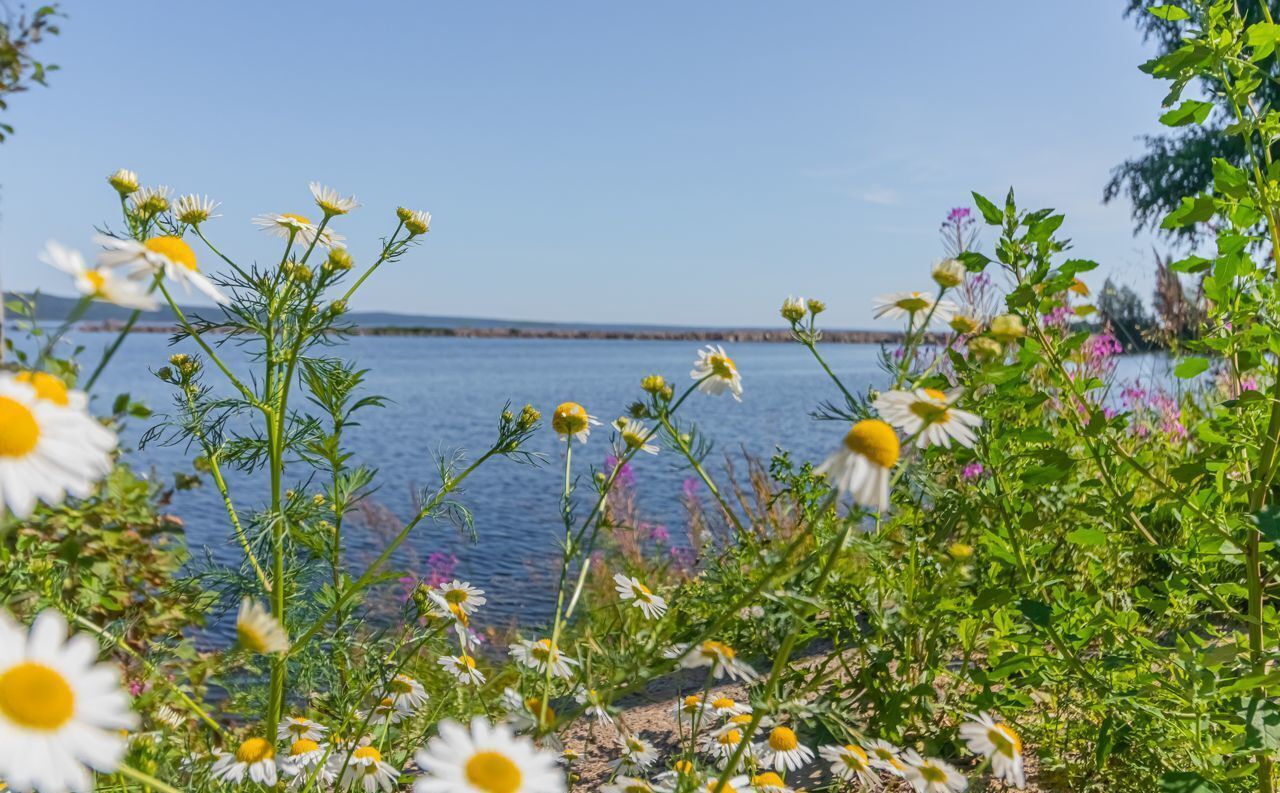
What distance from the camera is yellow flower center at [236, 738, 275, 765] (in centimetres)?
140

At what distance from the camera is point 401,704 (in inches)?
82.1

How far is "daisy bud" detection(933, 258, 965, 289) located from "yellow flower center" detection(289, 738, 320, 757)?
4.59ft

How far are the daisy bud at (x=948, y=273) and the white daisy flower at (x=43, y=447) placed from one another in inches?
49.0

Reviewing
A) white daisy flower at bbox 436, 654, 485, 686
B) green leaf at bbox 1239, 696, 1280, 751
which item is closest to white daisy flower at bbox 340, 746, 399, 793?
white daisy flower at bbox 436, 654, 485, 686

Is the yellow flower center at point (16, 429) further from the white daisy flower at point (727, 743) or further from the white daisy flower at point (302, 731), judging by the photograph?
the white daisy flower at point (727, 743)

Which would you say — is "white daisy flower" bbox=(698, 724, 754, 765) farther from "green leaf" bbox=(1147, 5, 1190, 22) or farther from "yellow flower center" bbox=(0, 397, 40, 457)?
"green leaf" bbox=(1147, 5, 1190, 22)

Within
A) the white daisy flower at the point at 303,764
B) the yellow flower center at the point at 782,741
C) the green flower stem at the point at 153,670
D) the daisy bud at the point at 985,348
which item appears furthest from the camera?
the yellow flower center at the point at 782,741

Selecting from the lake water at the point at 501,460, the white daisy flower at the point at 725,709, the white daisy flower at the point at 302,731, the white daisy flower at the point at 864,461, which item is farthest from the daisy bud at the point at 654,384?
the white daisy flower at the point at 302,731

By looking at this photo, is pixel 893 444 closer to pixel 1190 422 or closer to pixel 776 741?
pixel 776 741

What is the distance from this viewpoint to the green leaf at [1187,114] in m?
1.64

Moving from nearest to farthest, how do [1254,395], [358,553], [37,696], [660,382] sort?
[37,696] → [1254,395] → [660,382] → [358,553]

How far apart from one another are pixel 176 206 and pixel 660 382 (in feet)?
3.36

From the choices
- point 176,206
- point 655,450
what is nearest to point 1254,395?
point 655,450

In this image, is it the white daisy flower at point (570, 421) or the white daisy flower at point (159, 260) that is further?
the white daisy flower at point (570, 421)
